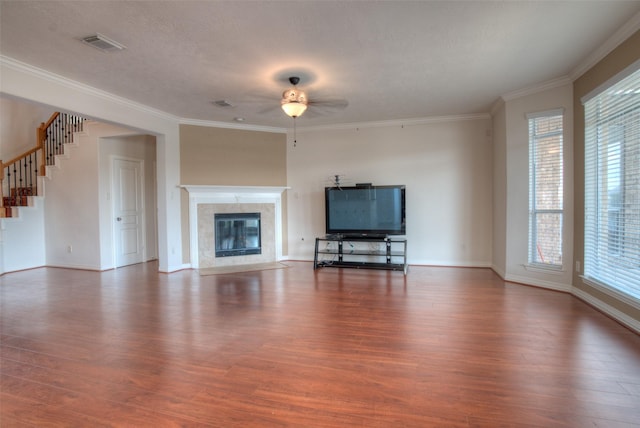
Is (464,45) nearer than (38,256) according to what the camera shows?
Yes

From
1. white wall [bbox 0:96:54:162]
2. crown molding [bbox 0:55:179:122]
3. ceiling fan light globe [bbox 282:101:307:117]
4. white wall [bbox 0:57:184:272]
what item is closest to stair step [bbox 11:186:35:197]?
white wall [bbox 0:96:54:162]

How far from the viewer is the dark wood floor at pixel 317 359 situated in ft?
6.19

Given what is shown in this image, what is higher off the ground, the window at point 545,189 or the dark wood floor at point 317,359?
the window at point 545,189

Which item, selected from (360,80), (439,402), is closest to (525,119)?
(360,80)

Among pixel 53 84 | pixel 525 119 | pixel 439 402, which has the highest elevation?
pixel 53 84

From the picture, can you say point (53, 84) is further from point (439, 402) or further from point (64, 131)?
point (439, 402)

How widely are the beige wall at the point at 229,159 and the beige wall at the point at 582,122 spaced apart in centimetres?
483

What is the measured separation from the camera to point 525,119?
4.62m

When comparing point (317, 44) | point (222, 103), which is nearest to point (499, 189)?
point (317, 44)

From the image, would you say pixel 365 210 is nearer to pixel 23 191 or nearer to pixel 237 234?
pixel 237 234

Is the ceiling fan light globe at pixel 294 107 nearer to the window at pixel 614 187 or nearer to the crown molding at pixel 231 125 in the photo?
the crown molding at pixel 231 125

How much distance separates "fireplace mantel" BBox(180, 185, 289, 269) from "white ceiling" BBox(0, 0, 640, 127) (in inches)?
71.8

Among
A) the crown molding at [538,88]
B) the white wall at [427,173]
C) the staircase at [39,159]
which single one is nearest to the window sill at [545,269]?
the white wall at [427,173]

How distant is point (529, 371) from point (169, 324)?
317cm
